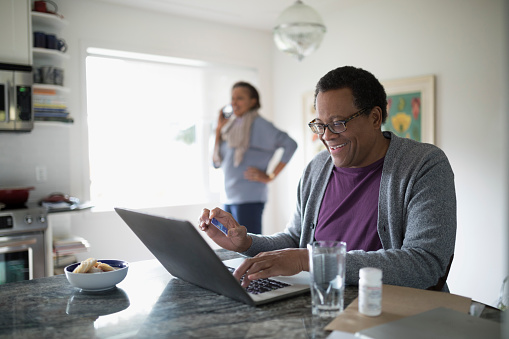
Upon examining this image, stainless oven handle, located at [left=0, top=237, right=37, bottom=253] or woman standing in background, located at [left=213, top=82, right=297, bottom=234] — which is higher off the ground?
woman standing in background, located at [left=213, top=82, right=297, bottom=234]

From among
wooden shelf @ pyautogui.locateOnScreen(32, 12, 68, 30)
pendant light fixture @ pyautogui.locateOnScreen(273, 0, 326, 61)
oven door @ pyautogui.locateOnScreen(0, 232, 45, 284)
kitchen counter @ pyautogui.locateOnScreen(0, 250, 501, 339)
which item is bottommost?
oven door @ pyautogui.locateOnScreen(0, 232, 45, 284)

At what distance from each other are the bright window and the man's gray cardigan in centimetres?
273

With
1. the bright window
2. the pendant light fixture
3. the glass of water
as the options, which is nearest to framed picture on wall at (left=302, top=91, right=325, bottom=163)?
the bright window

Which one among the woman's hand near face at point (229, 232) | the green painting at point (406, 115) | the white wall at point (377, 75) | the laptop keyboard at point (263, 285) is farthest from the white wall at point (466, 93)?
the laptop keyboard at point (263, 285)

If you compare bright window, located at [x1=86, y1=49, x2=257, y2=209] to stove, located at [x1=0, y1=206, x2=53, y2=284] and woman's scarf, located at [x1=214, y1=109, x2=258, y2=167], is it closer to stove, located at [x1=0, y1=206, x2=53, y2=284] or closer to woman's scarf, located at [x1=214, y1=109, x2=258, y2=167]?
stove, located at [x1=0, y1=206, x2=53, y2=284]

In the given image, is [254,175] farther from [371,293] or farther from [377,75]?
[371,293]

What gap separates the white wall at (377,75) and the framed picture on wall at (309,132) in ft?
0.26

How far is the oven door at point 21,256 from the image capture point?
280 centimetres

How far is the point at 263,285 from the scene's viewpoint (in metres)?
1.12

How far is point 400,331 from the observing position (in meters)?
0.82

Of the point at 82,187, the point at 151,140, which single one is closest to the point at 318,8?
the point at 151,140

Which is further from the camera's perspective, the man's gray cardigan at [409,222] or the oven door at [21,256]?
the oven door at [21,256]

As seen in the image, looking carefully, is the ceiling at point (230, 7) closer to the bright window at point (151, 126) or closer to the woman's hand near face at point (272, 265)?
the bright window at point (151, 126)

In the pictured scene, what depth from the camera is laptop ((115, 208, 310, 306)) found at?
0.97m
